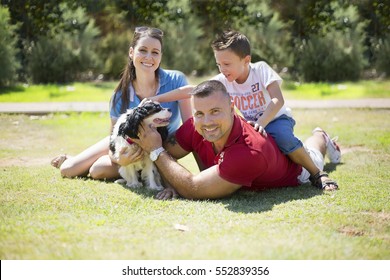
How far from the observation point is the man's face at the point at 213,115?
4055mm

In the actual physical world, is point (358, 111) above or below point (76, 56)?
below

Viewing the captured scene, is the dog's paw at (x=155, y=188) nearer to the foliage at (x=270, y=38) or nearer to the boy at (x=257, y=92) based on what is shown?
the boy at (x=257, y=92)

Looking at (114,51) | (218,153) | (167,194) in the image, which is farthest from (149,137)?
(114,51)

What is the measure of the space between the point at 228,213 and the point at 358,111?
628 cm

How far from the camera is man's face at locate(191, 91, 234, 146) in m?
4.05

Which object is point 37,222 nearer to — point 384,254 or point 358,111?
point 384,254

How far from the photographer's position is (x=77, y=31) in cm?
1190

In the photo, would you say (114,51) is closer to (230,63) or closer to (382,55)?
(382,55)

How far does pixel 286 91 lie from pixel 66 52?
15.6 ft

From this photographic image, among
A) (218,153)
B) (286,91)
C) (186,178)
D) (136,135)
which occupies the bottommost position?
(286,91)

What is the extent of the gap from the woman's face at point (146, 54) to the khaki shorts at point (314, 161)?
5.30ft

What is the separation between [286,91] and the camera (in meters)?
12.0

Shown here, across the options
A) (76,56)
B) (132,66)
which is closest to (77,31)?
(76,56)

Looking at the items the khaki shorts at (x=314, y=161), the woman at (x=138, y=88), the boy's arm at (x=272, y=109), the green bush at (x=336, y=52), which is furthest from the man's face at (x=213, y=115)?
the green bush at (x=336, y=52)
